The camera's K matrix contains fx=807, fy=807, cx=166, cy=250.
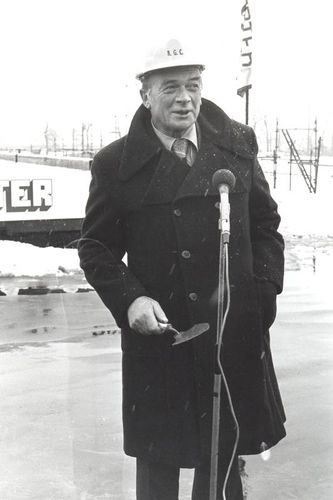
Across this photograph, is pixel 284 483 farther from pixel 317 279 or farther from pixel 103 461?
pixel 317 279

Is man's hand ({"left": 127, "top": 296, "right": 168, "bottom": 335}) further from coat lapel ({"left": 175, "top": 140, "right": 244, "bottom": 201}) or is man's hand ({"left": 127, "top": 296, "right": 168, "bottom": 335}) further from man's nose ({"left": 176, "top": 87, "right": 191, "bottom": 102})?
man's nose ({"left": 176, "top": 87, "right": 191, "bottom": 102})

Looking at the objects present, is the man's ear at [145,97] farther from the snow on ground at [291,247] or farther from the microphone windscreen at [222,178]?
the snow on ground at [291,247]

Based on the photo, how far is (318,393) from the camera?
5742 millimetres

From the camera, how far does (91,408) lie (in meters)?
5.38

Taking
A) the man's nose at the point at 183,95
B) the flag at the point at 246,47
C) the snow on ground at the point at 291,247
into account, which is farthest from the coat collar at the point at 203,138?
the flag at the point at 246,47

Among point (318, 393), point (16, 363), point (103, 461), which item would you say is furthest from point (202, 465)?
point (16, 363)

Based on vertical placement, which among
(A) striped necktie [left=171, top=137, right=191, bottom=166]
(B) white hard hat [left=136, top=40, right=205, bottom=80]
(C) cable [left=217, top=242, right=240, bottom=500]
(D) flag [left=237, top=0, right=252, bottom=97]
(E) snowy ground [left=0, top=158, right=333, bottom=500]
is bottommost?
(E) snowy ground [left=0, top=158, right=333, bottom=500]

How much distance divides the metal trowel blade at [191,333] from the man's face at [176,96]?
0.72 m

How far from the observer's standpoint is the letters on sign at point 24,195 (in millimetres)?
14938

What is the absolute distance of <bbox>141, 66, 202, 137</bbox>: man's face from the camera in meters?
2.88

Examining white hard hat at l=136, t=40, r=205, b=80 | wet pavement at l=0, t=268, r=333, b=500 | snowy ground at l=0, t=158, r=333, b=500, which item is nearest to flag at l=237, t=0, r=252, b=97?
snowy ground at l=0, t=158, r=333, b=500

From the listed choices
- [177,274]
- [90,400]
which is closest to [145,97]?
[177,274]

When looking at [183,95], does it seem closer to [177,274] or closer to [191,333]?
[177,274]

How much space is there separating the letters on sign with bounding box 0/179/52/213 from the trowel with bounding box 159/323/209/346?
12.4m
